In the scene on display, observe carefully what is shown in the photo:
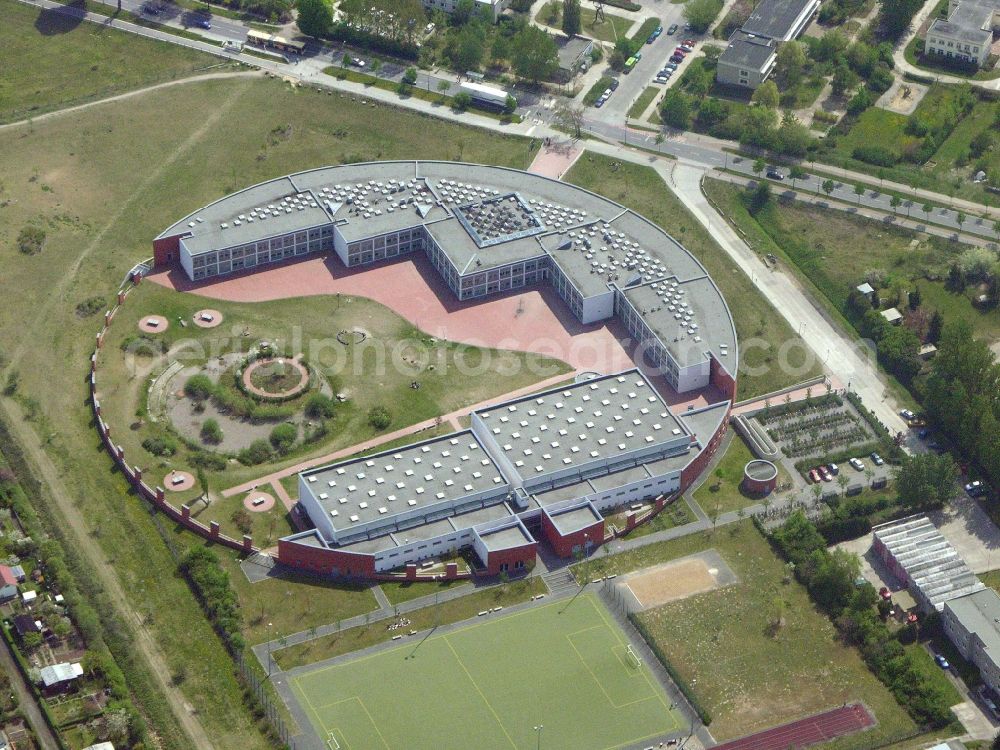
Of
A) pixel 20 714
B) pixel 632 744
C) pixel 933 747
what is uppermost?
pixel 933 747

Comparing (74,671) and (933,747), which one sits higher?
(933,747)

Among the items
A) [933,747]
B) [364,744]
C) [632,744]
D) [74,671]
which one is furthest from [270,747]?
[933,747]

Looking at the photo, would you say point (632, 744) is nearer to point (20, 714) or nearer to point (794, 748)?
point (794, 748)

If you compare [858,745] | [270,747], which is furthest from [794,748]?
[270,747]

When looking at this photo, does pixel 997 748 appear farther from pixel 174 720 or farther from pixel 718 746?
pixel 174 720

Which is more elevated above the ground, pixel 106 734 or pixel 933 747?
pixel 933 747

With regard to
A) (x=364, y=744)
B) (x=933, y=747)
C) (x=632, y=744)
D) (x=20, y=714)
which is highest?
(x=933, y=747)
